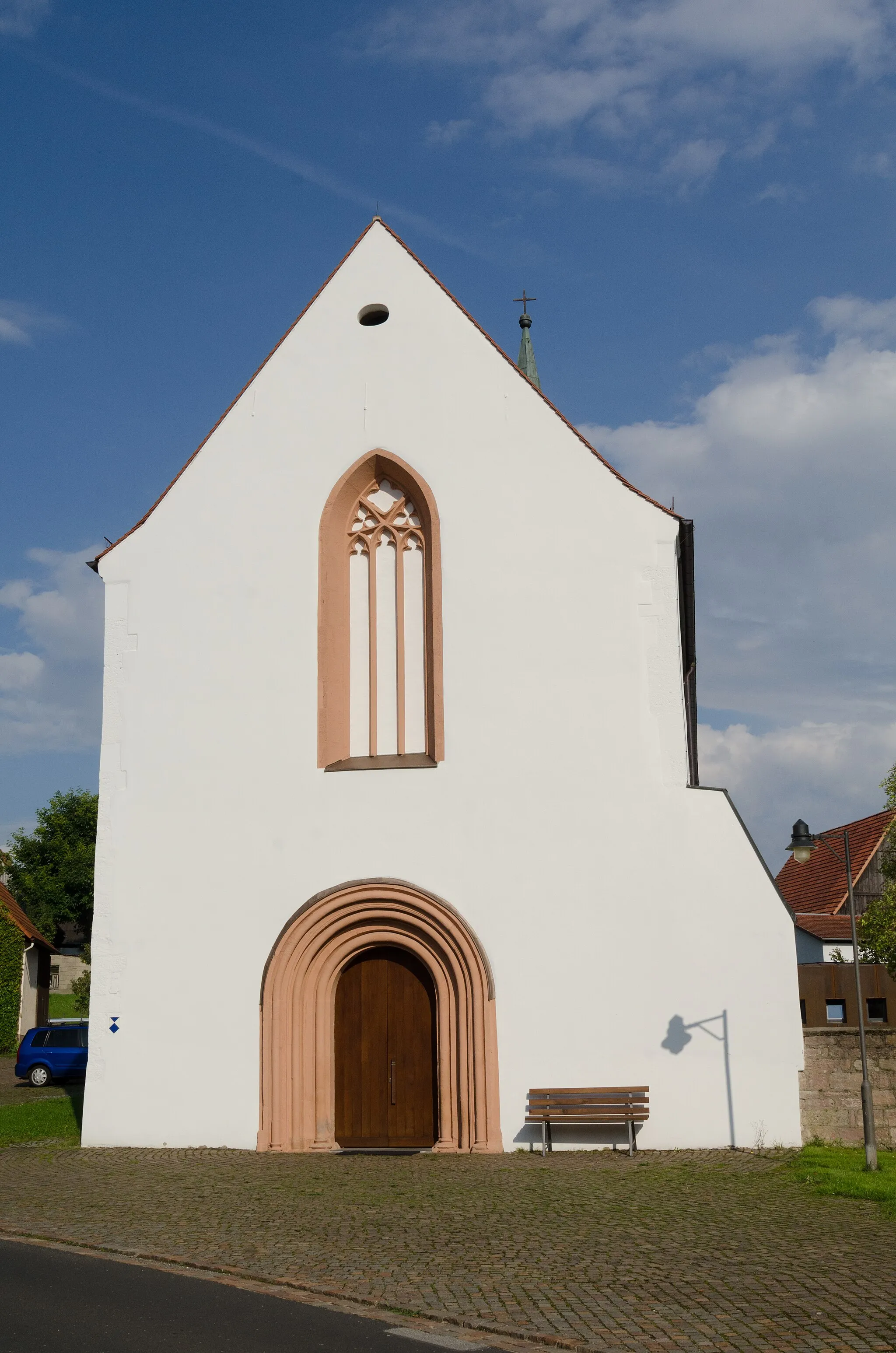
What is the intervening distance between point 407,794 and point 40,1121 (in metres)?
8.20

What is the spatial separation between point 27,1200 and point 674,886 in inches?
297

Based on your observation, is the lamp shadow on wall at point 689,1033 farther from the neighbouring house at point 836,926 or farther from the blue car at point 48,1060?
the blue car at point 48,1060

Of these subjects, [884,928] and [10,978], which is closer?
A: [884,928]

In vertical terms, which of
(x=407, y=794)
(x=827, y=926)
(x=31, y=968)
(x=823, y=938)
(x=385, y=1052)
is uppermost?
(x=407, y=794)

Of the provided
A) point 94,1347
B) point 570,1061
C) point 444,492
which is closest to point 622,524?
point 444,492

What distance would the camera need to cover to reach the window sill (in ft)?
48.0

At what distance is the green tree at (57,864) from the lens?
5841 centimetres

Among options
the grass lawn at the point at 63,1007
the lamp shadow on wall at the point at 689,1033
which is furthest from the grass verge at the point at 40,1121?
the grass lawn at the point at 63,1007

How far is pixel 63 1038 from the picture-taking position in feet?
88.3

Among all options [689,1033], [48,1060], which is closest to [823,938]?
[48,1060]

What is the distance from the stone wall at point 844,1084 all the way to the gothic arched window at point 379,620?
5.73m

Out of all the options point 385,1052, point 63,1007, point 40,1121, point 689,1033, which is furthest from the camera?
point 63,1007

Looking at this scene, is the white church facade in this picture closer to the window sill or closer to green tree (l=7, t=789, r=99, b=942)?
the window sill

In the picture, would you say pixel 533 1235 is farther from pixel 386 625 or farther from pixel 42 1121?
pixel 42 1121
